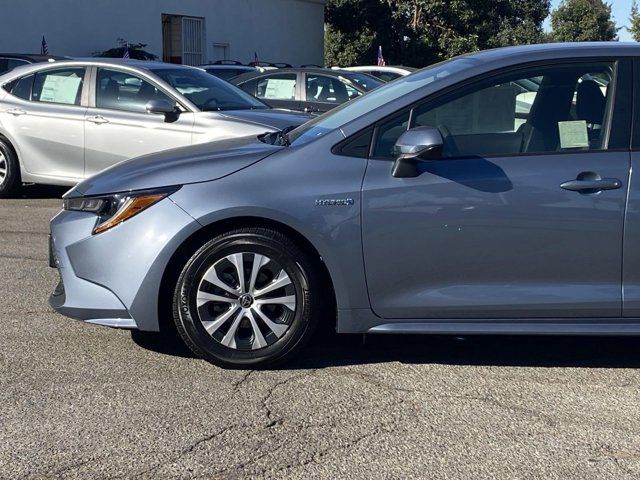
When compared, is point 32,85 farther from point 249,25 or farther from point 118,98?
point 249,25

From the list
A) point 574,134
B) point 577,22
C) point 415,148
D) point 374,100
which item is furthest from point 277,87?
point 577,22

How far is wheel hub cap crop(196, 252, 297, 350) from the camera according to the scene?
463 cm

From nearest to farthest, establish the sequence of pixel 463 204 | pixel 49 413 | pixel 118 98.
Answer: pixel 49 413
pixel 463 204
pixel 118 98

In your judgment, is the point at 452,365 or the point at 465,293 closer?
the point at 465,293

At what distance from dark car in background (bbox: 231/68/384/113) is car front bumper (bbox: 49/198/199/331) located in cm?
910

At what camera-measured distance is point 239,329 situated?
4711mm

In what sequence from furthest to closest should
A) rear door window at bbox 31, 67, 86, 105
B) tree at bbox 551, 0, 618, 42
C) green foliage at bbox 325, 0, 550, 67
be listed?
tree at bbox 551, 0, 618, 42 → green foliage at bbox 325, 0, 550, 67 → rear door window at bbox 31, 67, 86, 105

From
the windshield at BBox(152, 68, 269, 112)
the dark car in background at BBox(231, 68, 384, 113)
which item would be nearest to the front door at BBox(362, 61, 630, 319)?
the windshield at BBox(152, 68, 269, 112)

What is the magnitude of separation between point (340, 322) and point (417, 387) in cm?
51

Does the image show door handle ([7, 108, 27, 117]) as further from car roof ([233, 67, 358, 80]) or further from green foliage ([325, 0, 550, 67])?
green foliage ([325, 0, 550, 67])

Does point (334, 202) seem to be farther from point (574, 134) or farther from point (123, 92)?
point (123, 92)

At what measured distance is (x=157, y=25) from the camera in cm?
2700

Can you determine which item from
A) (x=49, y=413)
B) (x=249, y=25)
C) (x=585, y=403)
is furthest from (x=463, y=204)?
(x=249, y=25)

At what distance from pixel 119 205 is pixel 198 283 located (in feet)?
1.93
